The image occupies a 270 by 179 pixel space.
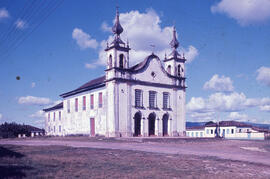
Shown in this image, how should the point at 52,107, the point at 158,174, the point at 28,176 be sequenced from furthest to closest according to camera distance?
the point at 52,107
the point at 158,174
the point at 28,176

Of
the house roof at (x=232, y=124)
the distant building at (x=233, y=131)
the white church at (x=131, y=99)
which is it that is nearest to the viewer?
the white church at (x=131, y=99)

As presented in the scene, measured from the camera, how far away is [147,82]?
1516 inches

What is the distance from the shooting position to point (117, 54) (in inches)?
1416

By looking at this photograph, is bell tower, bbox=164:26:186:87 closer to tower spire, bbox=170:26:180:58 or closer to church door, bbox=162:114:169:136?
tower spire, bbox=170:26:180:58

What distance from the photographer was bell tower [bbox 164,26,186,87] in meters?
42.3

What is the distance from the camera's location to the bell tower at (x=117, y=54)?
1404 inches

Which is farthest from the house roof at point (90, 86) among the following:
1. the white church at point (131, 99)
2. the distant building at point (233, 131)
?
the distant building at point (233, 131)

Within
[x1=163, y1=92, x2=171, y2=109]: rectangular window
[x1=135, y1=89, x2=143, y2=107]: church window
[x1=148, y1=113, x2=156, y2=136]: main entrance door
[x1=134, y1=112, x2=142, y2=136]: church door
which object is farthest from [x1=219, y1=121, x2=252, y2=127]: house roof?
[x1=135, y1=89, x2=143, y2=107]: church window

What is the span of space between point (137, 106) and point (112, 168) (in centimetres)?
2549

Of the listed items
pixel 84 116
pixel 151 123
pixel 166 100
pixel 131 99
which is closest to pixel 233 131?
pixel 166 100

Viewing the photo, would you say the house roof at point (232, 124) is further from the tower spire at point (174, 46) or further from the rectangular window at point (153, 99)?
the rectangular window at point (153, 99)

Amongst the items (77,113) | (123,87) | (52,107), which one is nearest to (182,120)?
(123,87)

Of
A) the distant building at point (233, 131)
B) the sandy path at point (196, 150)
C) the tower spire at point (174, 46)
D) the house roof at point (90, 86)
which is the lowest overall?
the distant building at point (233, 131)

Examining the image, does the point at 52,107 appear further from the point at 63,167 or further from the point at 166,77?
the point at 63,167
